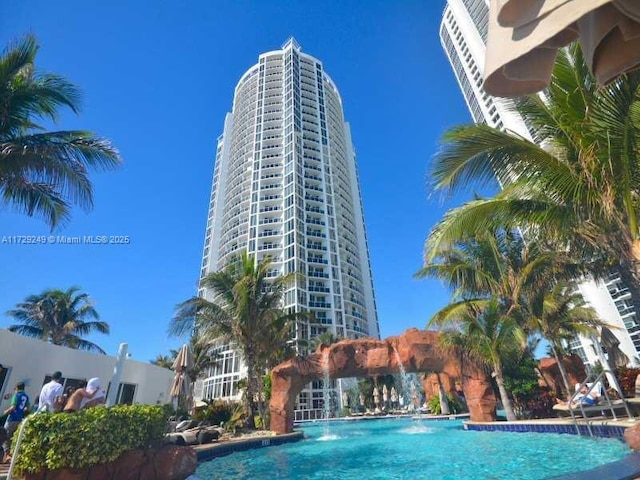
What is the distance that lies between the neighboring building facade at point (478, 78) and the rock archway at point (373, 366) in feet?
125

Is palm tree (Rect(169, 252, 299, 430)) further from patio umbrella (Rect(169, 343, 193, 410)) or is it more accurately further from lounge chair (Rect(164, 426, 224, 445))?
lounge chair (Rect(164, 426, 224, 445))

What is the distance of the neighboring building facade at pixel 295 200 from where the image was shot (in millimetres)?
48438

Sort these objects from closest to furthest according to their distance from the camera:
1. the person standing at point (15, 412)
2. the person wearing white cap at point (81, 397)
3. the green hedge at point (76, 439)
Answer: the green hedge at point (76, 439), the person wearing white cap at point (81, 397), the person standing at point (15, 412)

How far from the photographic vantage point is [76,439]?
539cm

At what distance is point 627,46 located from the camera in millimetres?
1965

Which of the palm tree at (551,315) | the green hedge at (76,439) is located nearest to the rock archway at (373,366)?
the palm tree at (551,315)

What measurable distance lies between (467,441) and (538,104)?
10071mm

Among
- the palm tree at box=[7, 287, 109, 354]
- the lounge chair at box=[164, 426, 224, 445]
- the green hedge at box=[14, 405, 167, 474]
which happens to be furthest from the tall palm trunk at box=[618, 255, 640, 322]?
the palm tree at box=[7, 287, 109, 354]

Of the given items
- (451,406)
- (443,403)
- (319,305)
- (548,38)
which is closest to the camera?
(548,38)

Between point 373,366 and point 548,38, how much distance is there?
16.8 m

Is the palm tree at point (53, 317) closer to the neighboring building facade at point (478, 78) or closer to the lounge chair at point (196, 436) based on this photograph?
the lounge chair at point (196, 436)

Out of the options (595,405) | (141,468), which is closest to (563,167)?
(595,405)

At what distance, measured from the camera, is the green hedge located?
5.18 meters

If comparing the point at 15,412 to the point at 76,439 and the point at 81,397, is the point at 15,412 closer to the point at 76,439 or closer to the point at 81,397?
the point at 81,397
